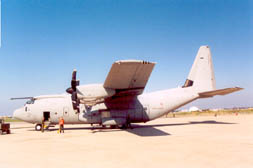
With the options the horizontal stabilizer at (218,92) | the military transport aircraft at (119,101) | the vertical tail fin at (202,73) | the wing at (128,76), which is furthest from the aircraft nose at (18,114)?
the horizontal stabilizer at (218,92)

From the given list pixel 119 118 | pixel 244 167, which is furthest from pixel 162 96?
pixel 244 167

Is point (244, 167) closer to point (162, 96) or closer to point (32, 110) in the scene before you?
point (162, 96)

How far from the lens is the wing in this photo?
11.5 metres

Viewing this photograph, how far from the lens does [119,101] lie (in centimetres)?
1720

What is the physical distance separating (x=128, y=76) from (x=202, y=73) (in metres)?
9.86

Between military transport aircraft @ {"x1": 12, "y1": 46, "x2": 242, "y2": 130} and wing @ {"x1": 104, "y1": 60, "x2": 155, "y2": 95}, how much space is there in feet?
0.22

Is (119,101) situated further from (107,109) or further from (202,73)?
(202,73)

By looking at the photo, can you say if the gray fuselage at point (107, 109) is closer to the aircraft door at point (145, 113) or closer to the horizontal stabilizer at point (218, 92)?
the aircraft door at point (145, 113)

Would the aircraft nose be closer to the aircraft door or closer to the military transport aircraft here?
the military transport aircraft

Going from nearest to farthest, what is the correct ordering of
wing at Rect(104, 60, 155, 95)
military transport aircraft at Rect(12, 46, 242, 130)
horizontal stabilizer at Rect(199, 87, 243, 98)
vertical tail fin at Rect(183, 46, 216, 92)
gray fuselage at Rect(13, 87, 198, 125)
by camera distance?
wing at Rect(104, 60, 155, 95)
military transport aircraft at Rect(12, 46, 242, 130)
horizontal stabilizer at Rect(199, 87, 243, 98)
gray fuselage at Rect(13, 87, 198, 125)
vertical tail fin at Rect(183, 46, 216, 92)

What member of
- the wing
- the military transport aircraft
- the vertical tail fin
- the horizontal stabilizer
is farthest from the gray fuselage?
the wing

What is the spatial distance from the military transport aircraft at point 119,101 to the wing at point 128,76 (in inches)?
2.6

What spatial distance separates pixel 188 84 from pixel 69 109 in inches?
438

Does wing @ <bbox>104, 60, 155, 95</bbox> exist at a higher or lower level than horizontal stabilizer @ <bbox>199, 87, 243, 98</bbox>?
higher
